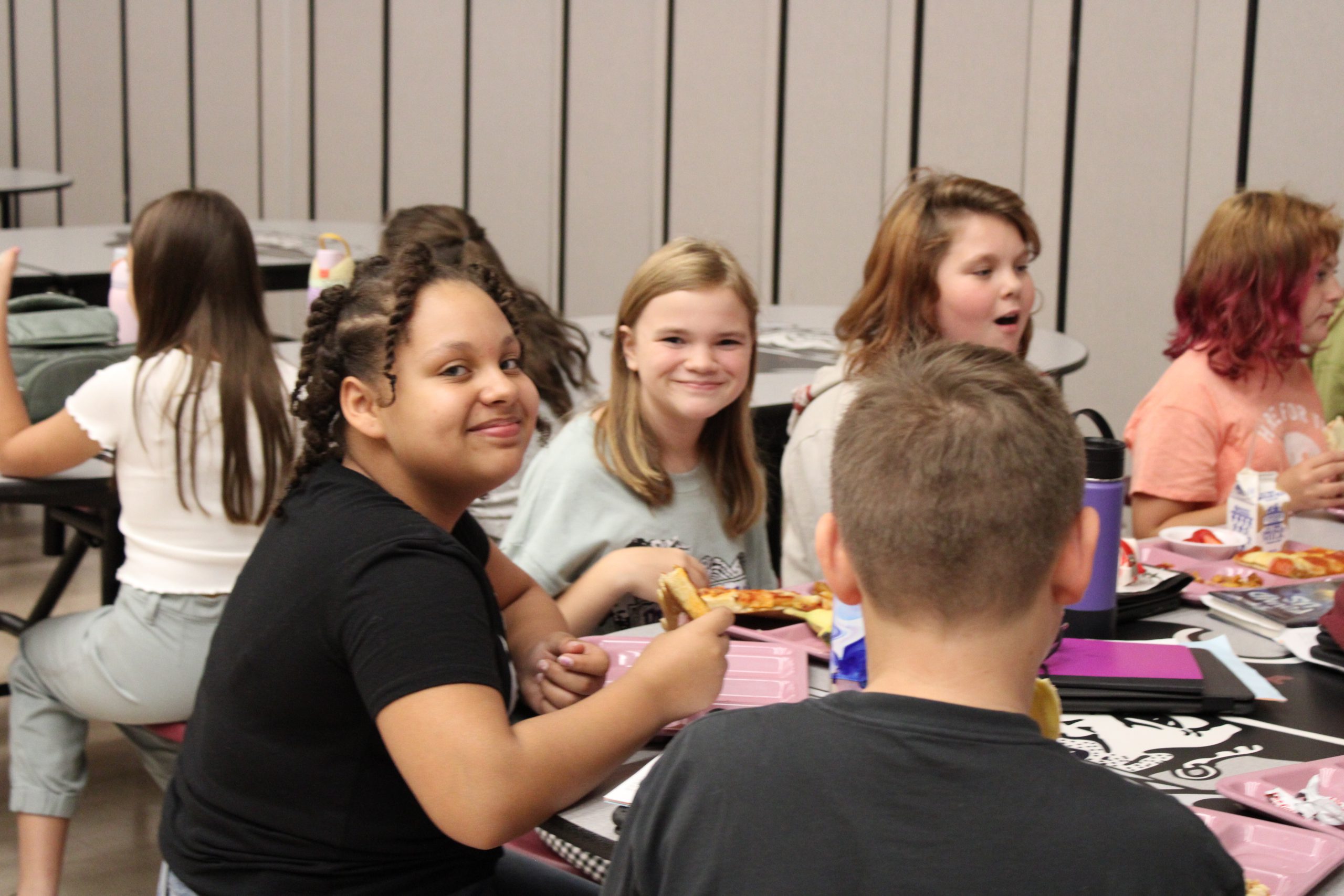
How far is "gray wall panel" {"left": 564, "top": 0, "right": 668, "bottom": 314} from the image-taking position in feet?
19.1

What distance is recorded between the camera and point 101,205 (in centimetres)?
902

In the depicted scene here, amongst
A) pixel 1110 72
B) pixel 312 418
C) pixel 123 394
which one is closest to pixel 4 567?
pixel 123 394

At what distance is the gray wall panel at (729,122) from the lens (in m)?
5.43

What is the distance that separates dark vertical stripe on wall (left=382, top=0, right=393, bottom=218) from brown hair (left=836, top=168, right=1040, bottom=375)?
16.1 feet

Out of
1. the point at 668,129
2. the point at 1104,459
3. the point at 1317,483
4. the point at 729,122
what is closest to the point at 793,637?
the point at 1104,459

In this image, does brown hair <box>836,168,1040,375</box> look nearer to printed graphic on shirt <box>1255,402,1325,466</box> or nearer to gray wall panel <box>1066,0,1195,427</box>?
printed graphic on shirt <box>1255,402,1325,466</box>

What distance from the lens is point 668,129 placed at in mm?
Answer: 5793

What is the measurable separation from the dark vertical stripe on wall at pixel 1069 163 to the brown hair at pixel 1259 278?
2.05 m

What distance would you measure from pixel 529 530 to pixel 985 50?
130 inches

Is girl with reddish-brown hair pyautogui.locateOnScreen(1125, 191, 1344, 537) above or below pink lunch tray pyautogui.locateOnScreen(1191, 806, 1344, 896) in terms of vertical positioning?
above

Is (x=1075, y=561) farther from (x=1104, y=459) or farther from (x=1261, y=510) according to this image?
(x=1261, y=510)

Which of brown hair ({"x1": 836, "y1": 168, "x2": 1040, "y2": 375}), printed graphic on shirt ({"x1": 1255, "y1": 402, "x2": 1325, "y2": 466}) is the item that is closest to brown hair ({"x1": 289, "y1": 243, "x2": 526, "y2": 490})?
brown hair ({"x1": 836, "y1": 168, "x2": 1040, "y2": 375})

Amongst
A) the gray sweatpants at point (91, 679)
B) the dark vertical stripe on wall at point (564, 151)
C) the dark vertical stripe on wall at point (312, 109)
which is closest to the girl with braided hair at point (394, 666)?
the gray sweatpants at point (91, 679)

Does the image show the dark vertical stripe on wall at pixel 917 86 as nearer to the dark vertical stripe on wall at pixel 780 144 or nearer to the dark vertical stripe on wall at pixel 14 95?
the dark vertical stripe on wall at pixel 780 144
